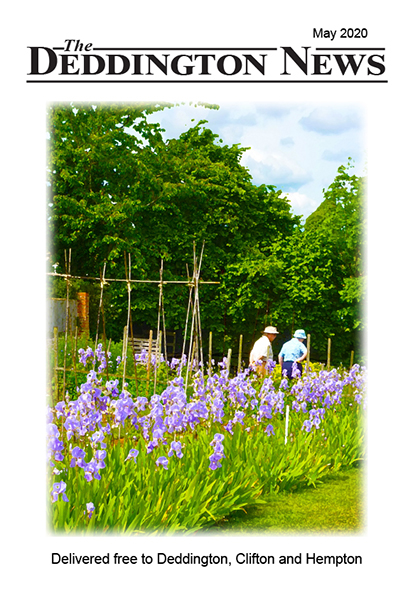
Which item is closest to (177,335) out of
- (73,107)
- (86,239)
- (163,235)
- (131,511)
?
(163,235)

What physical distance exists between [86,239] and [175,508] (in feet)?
44.6

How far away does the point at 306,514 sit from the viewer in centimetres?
399

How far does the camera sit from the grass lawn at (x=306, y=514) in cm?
369

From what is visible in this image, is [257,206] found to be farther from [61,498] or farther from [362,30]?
[61,498]

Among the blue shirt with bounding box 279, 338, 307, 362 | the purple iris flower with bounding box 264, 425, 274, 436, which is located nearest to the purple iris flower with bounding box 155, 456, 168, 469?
the purple iris flower with bounding box 264, 425, 274, 436

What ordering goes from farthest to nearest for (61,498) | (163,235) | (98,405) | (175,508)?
(163,235) → (98,405) → (175,508) → (61,498)

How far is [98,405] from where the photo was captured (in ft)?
13.8

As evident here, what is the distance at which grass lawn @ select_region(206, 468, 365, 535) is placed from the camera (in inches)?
145

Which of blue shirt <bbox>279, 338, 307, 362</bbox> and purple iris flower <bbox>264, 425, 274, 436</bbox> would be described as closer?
purple iris flower <bbox>264, 425, 274, 436</bbox>

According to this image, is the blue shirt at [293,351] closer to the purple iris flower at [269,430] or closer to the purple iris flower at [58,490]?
the purple iris flower at [269,430]

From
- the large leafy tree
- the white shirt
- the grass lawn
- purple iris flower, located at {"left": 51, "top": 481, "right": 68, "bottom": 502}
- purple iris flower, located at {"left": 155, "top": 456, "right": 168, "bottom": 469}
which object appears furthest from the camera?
the large leafy tree

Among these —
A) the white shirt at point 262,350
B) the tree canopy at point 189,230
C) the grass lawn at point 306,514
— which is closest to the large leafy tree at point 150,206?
the tree canopy at point 189,230

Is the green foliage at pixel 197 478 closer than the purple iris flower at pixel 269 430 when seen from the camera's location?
Yes

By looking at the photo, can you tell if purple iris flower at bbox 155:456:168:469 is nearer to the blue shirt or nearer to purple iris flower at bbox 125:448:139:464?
purple iris flower at bbox 125:448:139:464
